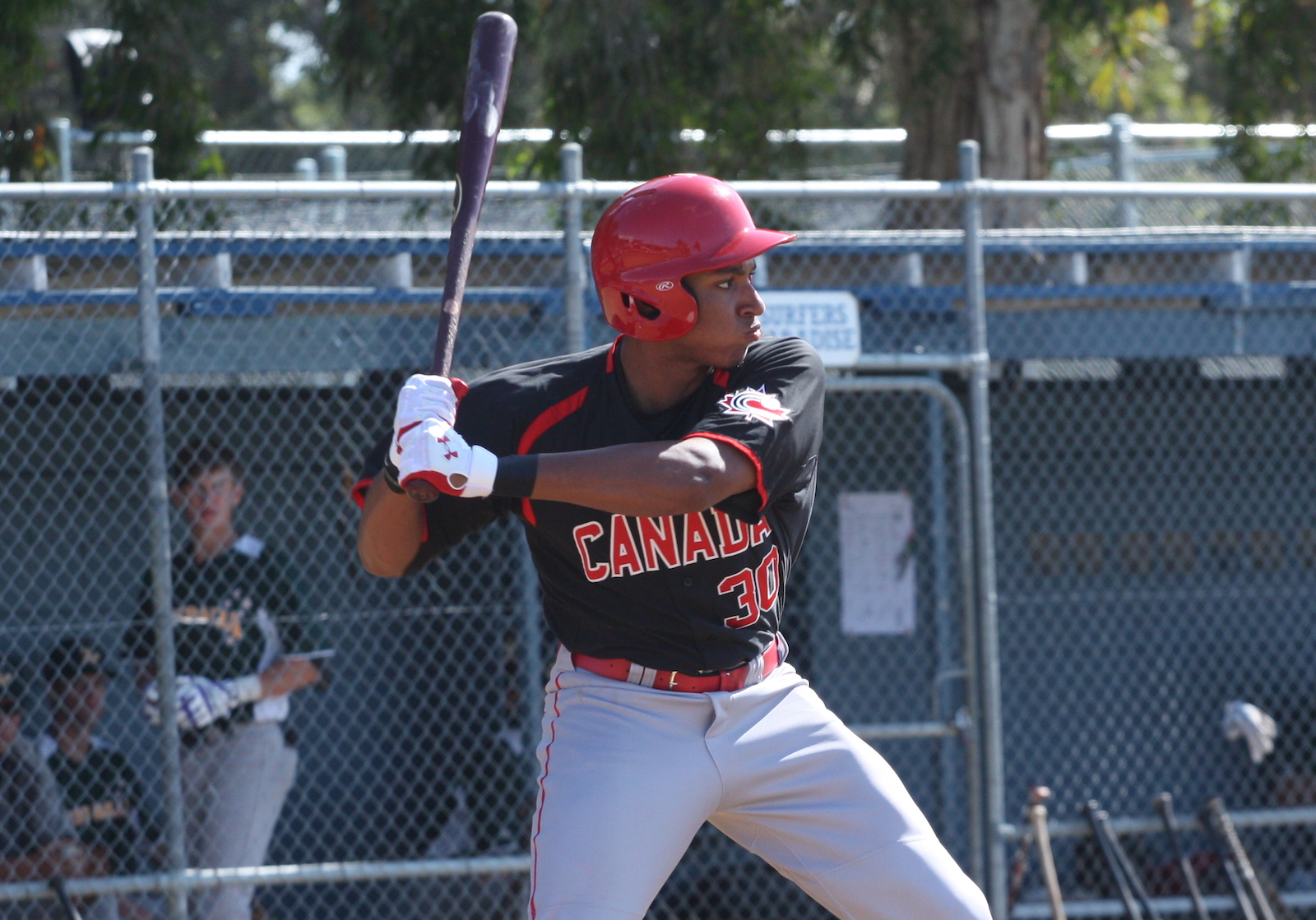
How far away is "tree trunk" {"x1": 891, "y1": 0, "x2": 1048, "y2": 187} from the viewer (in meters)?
7.30

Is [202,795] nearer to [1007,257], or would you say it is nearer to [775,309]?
[775,309]

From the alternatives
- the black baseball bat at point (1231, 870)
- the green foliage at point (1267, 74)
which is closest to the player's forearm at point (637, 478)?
the black baseball bat at point (1231, 870)

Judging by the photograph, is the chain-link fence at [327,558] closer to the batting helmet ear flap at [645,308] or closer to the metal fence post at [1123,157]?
the metal fence post at [1123,157]

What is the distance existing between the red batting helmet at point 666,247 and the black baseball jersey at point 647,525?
0.59 feet

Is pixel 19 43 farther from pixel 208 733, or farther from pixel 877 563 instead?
pixel 877 563

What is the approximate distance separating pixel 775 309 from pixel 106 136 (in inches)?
150

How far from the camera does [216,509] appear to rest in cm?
500

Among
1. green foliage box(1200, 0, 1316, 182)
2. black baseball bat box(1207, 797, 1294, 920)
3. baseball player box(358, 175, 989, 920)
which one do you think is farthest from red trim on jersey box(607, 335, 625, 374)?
green foliage box(1200, 0, 1316, 182)

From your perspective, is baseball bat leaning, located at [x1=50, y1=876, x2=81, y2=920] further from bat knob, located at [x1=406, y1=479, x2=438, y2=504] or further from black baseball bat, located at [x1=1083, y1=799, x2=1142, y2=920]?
black baseball bat, located at [x1=1083, y1=799, x2=1142, y2=920]

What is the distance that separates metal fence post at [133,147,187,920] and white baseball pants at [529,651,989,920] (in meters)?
1.97

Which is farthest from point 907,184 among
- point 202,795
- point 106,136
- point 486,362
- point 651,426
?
point 106,136

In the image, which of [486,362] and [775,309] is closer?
[775,309]

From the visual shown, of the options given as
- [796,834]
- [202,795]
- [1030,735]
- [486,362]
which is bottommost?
[1030,735]

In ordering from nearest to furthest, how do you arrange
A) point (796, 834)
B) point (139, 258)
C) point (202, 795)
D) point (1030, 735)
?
point (796, 834)
point (139, 258)
point (202, 795)
point (1030, 735)
